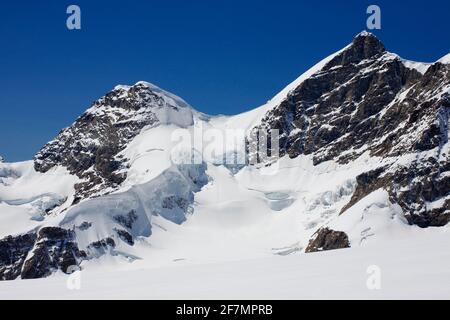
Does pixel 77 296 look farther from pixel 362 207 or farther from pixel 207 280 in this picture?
pixel 362 207

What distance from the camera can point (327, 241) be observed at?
176 m

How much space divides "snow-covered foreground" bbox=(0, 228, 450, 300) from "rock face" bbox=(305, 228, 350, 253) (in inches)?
5752

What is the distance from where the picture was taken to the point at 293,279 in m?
19.7

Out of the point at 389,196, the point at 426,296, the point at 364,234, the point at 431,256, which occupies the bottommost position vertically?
the point at 426,296

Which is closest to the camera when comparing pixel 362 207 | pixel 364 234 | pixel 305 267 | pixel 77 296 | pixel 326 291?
pixel 326 291

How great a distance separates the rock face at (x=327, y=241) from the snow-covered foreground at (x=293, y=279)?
146 metres

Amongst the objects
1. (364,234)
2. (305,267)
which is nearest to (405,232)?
(364,234)

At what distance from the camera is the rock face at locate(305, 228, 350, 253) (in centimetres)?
17075

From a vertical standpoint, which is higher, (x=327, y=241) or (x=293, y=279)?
(x=327, y=241)

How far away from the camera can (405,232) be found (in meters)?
176

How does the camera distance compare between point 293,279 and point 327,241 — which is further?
point 327,241

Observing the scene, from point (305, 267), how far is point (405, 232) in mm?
160574

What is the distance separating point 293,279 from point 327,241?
159 m

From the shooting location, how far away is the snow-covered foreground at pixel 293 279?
1733 centimetres
